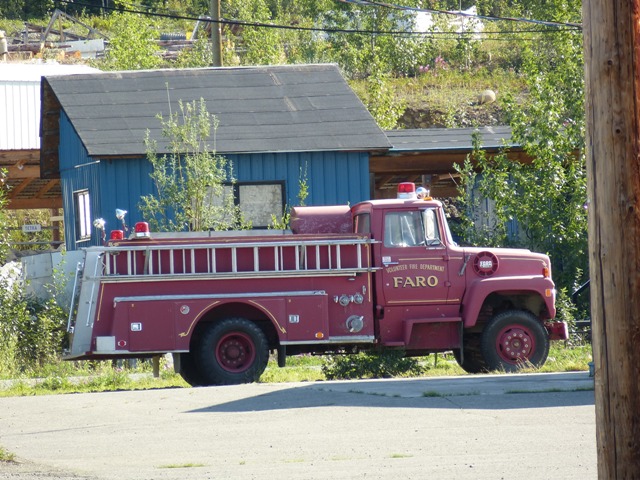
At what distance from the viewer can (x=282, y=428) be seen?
10.6m

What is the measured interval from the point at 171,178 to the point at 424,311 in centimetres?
687

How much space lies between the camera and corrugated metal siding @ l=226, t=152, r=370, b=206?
22.5 meters

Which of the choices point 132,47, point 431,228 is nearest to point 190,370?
point 431,228

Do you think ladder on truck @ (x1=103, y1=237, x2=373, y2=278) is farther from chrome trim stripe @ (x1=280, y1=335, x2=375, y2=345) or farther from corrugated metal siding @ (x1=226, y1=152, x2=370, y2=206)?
corrugated metal siding @ (x1=226, y1=152, x2=370, y2=206)

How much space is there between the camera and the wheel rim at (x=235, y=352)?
15102 millimetres

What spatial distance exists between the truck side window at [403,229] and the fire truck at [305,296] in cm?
2

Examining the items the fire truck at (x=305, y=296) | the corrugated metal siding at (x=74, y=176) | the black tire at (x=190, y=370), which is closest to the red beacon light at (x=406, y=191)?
the fire truck at (x=305, y=296)

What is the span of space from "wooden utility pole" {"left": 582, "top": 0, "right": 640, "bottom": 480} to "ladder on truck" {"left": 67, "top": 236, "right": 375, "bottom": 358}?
9.42 m

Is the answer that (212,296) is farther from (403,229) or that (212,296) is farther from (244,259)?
(403,229)

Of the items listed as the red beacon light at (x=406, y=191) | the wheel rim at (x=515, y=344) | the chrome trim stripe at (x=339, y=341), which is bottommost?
the wheel rim at (x=515, y=344)

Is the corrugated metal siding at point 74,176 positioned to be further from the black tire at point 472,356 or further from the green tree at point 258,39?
the green tree at point 258,39

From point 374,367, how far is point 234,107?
368 inches

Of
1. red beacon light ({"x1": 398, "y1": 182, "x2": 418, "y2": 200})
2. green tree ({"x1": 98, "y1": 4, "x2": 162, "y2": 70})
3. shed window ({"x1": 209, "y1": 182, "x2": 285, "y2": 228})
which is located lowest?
red beacon light ({"x1": 398, "y1": 182, "x2": 418, "y2": 200})

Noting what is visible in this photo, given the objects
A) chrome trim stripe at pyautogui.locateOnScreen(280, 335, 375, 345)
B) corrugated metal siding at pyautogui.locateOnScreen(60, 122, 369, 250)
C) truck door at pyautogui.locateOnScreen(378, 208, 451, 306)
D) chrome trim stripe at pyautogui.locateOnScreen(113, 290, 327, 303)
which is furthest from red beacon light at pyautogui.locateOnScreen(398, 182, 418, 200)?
corrugated metal siding at pyautogui.locateOnScreen(60, 122, 369, 250)
